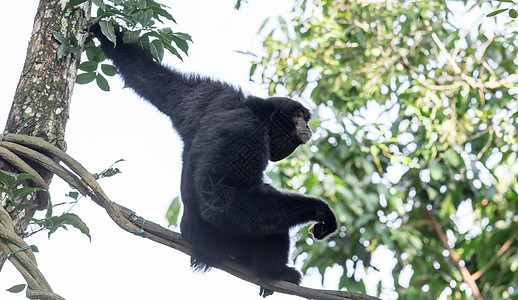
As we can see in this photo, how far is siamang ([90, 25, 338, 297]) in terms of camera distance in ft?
9.23

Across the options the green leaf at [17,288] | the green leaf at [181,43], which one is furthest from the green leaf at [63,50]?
the green leaf at [17,288]

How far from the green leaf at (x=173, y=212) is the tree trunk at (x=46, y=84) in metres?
3.24

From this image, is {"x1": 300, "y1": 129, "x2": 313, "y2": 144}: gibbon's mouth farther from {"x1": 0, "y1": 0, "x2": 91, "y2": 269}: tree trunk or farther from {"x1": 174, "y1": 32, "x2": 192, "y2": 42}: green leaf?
{"x1": 0, "y1": 0, "x2": 91, "y2": 269}: tree trunk

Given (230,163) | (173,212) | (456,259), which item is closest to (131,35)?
(230,163)

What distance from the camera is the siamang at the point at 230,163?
2814mm

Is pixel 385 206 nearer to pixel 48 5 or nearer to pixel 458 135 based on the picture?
pixel 458 135

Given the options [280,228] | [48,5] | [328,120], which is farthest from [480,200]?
[48,5]

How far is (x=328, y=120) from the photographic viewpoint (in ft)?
19.2

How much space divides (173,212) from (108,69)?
2.87 metres

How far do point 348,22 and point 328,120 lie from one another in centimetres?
131

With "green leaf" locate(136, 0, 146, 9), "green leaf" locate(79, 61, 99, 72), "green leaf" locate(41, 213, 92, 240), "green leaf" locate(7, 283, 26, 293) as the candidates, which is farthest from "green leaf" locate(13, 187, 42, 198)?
"green leaf" locate(136, 0, 146, 9)

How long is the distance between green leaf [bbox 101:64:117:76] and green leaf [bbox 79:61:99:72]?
0.16 feet

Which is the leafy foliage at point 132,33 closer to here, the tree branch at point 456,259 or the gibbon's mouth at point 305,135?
the gibbon's mouth at point 305,135

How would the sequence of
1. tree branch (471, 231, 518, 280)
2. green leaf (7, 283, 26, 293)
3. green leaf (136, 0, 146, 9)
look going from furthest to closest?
tree branch (471, 231, 518, 280), green leaf (136, 0, 146, 9), green leaf (7, 283, 26, 293)
